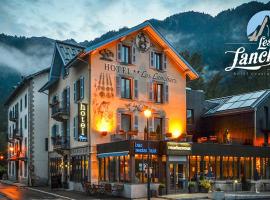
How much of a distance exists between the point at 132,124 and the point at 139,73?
4485 millimetres

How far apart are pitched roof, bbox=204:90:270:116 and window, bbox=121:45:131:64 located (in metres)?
12.7

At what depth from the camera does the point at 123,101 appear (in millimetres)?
36969

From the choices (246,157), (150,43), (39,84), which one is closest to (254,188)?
(246,157)

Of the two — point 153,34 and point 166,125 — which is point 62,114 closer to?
point 166,125

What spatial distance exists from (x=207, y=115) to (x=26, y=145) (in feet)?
69.5

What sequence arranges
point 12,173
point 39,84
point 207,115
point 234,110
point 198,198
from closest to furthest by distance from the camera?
point 198,198 < point 234,110 < point 207,115 < point 39,84 < point 12,173

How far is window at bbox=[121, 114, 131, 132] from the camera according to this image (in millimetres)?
37188

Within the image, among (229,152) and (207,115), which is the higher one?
(207,115)

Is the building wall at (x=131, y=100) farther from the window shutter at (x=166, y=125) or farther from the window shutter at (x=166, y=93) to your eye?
the window shutter at (x=166, y=93)

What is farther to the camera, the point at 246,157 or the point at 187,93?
the point at 187,93

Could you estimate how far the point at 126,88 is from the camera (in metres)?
37.7

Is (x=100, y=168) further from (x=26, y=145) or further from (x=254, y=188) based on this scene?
(x=26, y=145)

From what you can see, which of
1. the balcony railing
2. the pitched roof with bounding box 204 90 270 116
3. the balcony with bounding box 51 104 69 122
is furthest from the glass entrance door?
the balcony with bounding box 51 104 69 122

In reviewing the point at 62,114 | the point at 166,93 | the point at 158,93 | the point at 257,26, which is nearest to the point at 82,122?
the point at 62,114
